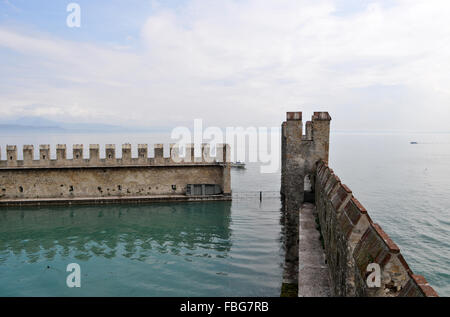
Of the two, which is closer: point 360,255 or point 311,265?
point 360,255

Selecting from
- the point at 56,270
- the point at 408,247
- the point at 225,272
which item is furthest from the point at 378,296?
the point at 408,247

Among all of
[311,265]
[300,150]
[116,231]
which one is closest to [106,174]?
[116,231]

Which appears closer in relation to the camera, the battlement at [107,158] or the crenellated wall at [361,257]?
the crenellated wall at [361,257]

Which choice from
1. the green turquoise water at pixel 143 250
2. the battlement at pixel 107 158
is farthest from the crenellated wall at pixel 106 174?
the green turquoise water at pixel 143 250

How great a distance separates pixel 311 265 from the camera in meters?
9.09

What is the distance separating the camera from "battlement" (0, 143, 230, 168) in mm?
22406

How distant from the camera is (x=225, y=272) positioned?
1216 cm

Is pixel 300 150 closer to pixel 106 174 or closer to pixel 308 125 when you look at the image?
pixel 308 125

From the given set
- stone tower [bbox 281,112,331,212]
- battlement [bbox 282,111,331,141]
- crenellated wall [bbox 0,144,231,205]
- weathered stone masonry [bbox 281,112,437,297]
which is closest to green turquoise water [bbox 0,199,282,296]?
crenellated wall [bbox 0,144,231,205]

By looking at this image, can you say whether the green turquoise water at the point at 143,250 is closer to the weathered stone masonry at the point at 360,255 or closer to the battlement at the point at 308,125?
the weathered stone masonry at the point at 360,255

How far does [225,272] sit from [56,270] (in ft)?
20.6

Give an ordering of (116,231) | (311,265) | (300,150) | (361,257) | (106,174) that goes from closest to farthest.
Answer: (361,257)
(311,265)
(300,150)
(116,231)
(106,174)

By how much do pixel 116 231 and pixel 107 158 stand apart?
293 inches

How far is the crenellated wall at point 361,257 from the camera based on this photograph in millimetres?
4250
